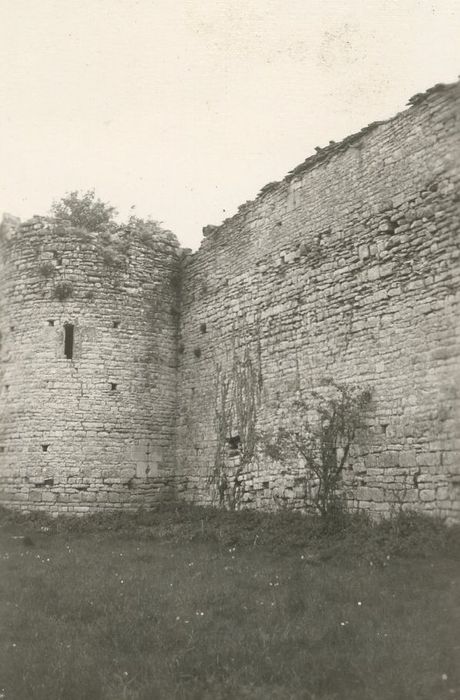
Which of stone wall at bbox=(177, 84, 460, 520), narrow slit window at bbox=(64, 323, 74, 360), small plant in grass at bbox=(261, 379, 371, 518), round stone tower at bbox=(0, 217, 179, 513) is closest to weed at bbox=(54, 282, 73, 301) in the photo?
round stone tower at bbox=(0, 217, 179, 513)

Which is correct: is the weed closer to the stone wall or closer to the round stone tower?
the round stone tower

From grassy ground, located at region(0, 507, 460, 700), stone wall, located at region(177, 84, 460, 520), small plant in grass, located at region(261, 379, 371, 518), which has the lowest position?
grassy ground, located at region(0, 507, 460, 700)

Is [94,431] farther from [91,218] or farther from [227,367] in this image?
[91,218]

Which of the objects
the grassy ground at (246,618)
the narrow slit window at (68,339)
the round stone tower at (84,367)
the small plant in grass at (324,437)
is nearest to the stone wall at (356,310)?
the small plant in grass at (324,437)

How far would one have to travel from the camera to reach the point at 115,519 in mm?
13547

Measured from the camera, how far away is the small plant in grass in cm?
1051

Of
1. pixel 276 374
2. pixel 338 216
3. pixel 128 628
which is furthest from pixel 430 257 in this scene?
pixel 128 628

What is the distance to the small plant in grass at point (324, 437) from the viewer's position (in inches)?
414

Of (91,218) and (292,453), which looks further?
(91,218)

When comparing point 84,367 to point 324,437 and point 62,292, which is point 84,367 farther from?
point 324,437

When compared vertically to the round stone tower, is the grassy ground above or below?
below

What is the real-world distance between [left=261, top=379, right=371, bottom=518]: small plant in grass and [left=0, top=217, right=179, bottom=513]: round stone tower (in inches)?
152

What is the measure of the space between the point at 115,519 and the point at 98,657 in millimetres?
8092

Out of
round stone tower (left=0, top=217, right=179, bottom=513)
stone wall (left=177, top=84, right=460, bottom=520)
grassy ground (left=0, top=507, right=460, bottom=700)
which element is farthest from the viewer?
round stone tower (left=0, top=217, right=179, bottom=513)
